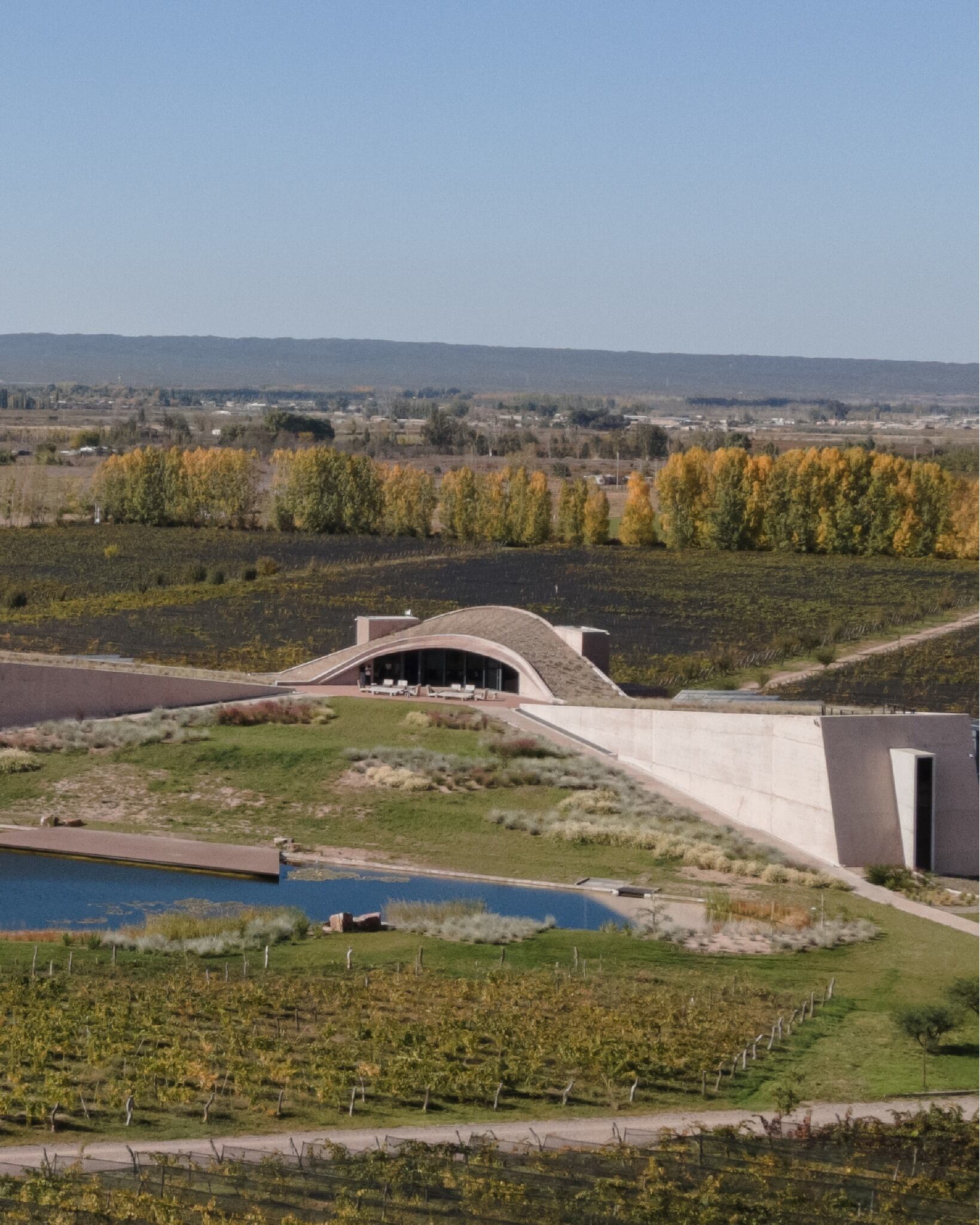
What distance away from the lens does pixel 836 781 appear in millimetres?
30422

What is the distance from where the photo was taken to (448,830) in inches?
1227

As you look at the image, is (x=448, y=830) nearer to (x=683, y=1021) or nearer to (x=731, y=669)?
(x=683, y=1021)

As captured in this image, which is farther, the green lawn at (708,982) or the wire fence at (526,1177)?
the green lawn at (708,982)

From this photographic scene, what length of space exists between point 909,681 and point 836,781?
1795cm

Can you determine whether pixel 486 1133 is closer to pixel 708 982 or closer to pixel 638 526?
pixel 708 982

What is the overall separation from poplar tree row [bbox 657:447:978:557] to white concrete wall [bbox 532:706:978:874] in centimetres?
5277

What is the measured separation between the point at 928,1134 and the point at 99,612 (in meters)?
45.0

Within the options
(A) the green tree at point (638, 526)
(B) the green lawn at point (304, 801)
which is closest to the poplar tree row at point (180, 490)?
(A) the green tree at point (638, 526)

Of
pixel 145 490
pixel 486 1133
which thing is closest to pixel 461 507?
pixel 145 490

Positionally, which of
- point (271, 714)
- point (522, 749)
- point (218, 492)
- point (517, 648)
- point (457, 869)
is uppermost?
point (218, 492)

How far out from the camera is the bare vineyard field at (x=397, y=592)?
174ft

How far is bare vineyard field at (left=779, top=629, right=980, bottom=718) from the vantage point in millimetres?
43719

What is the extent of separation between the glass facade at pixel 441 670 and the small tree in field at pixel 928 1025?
20.1 m

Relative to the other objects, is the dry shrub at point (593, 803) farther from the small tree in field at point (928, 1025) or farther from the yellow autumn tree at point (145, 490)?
the yellow autumn tree at point (145, 490)
